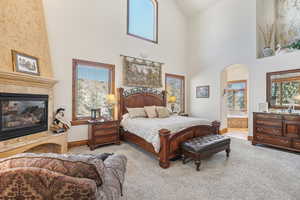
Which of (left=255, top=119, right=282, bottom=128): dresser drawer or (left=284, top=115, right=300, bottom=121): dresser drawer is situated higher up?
(left=284, top=115, right=300, bottom=121): dresser drawer

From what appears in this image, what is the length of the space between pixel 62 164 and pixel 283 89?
17.4ft

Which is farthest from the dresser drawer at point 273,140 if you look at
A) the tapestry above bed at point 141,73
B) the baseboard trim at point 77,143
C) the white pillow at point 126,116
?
the baseboard trim at point 77,143

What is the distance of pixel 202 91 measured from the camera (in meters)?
5.98

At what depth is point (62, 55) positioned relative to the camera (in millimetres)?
3746

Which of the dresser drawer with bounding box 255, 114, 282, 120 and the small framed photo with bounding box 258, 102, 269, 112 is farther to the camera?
the small framed photo with bounding box 258, 102, 269, 112

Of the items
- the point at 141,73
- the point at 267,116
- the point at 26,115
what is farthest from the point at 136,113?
the point at 267,116

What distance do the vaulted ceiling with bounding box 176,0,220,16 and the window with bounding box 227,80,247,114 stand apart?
14.4ft

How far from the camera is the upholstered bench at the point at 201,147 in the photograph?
259cm

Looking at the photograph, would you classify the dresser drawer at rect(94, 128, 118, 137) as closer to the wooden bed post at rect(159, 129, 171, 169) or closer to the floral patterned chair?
the wooden bed post at rect(159, 129, 171, 169)

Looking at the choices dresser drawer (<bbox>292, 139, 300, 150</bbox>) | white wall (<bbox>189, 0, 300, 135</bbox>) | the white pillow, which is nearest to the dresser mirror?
white wall (<bbox>189, 0, 300, 135</bbox>)

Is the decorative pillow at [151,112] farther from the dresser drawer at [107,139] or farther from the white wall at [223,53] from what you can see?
the white wall at [223,53]

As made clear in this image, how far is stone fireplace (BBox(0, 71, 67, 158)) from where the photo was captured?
242 cm

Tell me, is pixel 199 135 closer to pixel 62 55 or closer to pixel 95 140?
pixel 95 140

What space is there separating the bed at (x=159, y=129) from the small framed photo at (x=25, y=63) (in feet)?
7.06
